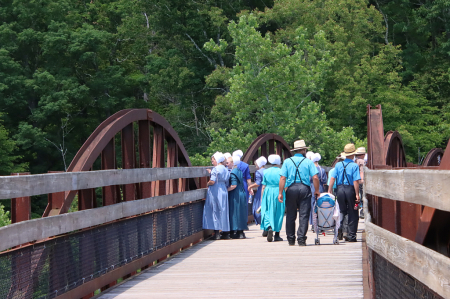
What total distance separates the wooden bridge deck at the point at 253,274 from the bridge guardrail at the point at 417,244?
2507 millimetres

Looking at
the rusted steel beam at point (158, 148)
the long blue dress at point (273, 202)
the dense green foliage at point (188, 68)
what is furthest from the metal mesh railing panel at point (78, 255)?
the dense green foliage at point (188, 68)

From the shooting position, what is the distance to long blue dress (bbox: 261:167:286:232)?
458 inches

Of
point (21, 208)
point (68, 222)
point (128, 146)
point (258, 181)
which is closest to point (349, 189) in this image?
point (258, 181)

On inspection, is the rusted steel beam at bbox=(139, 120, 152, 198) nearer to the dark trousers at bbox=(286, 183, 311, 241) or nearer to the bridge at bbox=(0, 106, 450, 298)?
the bridge at bbox=(0, 106, 450, 298)

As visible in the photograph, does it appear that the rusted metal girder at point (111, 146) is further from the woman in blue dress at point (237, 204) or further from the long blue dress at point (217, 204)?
the woman in blue dress at point (237, 204)

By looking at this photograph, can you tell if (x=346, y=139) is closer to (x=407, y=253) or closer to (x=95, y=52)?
(x=95, y=52)

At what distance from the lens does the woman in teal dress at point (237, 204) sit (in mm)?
12148

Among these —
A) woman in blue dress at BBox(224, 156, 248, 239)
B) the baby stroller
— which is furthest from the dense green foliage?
the baby stroller

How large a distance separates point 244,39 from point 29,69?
69.5ft

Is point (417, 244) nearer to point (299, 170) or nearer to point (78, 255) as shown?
point (78, 255)

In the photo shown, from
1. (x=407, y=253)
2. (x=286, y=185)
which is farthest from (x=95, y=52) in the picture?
(x=407, y=253)

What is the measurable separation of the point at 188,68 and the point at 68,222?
40.4 meters

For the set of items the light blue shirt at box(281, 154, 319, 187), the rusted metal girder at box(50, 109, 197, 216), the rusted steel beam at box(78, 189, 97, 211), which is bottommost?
the rusted steel beam at box(78, 189, 97, 211)

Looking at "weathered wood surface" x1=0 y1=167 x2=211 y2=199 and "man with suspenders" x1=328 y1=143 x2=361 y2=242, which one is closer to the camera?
"weathered wood surface" x1=0 y1=167 x2=211 y2=199
